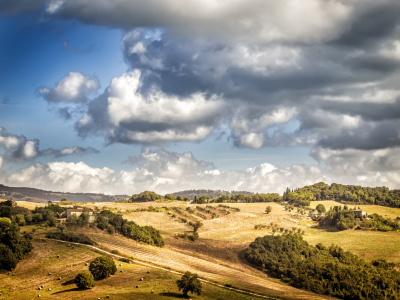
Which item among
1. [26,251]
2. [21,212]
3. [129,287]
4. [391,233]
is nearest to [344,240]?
[391,233]

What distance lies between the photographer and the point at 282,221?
187000mm

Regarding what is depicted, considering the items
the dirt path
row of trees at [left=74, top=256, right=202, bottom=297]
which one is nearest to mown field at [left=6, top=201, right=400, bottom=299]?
the dirt path

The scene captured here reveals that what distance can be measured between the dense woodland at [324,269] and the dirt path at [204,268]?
617 cm

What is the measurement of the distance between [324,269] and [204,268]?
33.7m

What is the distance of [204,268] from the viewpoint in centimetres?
9919

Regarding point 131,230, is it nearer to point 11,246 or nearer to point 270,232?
point 11,246

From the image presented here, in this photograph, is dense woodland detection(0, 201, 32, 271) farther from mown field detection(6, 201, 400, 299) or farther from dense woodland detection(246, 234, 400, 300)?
dense woodland detection(246, 234, 400, 300)

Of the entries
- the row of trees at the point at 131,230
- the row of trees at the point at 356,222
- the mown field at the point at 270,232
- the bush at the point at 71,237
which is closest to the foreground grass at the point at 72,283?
the bush at the point at 71,237

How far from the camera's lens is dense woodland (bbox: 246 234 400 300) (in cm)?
9444

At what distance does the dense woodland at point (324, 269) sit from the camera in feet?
310

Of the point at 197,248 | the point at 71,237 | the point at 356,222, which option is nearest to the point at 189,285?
the point at 71,237

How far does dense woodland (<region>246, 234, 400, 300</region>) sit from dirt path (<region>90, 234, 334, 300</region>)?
617 cm

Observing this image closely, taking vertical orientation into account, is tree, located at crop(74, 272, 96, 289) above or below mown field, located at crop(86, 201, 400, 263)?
below

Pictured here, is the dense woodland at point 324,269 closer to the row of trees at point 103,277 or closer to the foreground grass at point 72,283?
the foreground grass at point 72,283
